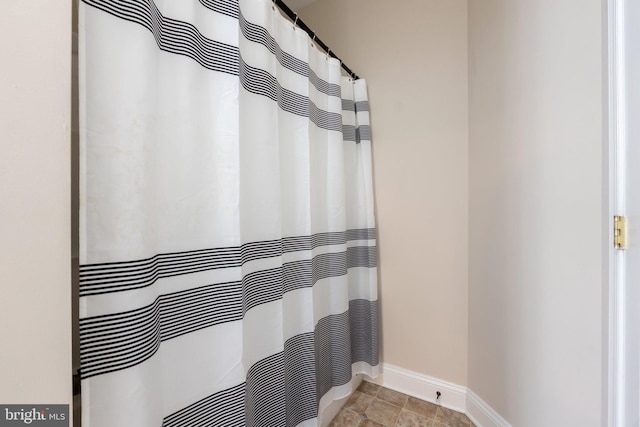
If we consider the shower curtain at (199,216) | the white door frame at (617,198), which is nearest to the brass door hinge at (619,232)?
the white door frame at (617,198)

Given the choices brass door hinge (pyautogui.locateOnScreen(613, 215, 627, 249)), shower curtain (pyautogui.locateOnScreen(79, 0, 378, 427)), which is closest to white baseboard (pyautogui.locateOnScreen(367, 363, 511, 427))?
shower curtain (pyautogui.locateOnScreen(79, 0, 378, 427))

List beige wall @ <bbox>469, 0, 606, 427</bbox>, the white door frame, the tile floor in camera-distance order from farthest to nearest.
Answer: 1. the tile floor
2. beige wall @ <bbox>469, 0, 606, 427</bbox>
3. the white door frame

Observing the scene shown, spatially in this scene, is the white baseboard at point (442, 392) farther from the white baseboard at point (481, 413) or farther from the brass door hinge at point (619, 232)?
the brass door hinge at point (619, 232)

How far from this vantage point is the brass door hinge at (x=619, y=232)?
651mm

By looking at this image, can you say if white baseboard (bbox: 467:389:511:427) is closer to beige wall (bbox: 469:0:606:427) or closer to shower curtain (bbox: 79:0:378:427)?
beige wall (bbox: 469:0:606:427)

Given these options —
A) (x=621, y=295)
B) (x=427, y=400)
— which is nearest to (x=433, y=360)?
(x=427, y=400)

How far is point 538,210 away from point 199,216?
120 cm

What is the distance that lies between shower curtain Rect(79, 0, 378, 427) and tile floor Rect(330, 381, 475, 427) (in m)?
0.27

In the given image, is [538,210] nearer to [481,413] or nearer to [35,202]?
[481,413]

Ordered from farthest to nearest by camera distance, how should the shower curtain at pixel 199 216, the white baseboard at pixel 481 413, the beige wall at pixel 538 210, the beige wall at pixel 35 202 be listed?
1. the white baseboard at pixel 481 413
2. the beige wall at pixel 538 210
3. the shower curtain at pixel 199 216
4. the beige wall at pixel 35 202

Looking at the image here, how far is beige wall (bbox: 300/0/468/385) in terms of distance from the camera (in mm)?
1471

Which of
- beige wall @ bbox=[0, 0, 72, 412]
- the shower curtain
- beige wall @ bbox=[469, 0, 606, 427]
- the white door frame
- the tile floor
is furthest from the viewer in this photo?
the tile floor

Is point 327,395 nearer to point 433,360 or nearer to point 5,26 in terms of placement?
point 433,360

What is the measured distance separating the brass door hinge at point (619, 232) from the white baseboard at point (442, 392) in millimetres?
976
